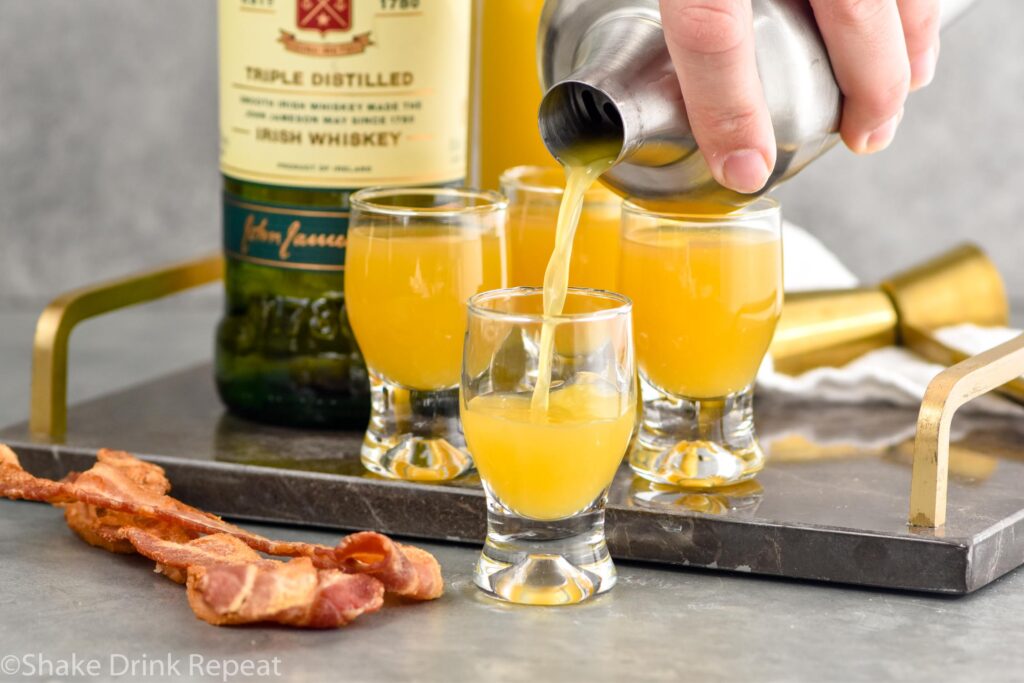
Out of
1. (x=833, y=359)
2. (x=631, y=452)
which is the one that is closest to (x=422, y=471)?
(x=631, y=452)

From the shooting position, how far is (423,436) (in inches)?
46.3

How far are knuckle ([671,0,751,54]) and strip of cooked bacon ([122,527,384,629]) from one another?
0.37m

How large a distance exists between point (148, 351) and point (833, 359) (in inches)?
30.8

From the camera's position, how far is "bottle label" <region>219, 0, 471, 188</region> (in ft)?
4.07

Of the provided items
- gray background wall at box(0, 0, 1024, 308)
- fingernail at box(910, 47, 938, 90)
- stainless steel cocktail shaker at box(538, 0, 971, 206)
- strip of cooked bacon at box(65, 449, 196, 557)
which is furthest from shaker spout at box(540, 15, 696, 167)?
gray background wall at box(0, 0, 1024, 308)

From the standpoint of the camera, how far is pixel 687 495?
3.71ft

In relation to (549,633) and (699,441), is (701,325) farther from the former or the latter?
(549,633)

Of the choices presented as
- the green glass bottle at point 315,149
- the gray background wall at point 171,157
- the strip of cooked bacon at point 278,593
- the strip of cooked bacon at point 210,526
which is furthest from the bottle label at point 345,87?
the gray background wall at point 171,157

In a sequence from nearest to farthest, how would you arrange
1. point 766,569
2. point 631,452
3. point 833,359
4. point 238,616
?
point 238,616
point 766,569
point 631,452
point 833,359

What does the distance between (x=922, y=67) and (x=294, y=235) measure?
495 millimetres

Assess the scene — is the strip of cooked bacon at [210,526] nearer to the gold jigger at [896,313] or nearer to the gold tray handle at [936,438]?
the gold tray handle at [936,438]

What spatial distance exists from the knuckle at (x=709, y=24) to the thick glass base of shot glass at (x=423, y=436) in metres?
0.34

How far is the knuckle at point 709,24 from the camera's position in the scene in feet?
3.07

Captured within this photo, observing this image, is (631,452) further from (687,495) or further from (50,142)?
(50,142)
